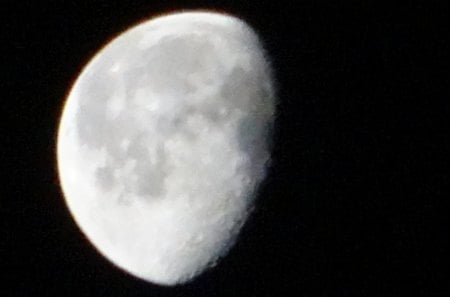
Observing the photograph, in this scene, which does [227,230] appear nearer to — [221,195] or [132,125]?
[221,195]

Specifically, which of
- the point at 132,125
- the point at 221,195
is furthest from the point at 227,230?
the point at 132,125

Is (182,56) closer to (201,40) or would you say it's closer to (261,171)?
(201,40)

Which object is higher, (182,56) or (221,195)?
(182,56)

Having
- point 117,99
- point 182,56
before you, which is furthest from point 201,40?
point 117,99

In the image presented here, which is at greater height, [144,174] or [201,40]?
[201,40]

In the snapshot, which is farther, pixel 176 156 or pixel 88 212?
pixel 88 212
